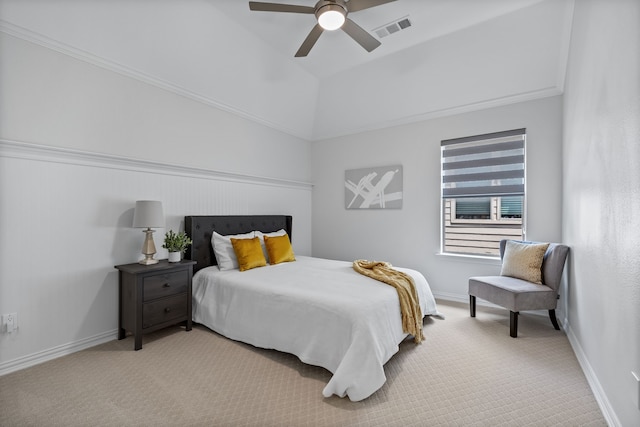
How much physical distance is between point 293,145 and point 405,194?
2.18 m

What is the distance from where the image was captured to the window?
372cm

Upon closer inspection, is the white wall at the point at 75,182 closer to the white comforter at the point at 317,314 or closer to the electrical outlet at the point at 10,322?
the electrical outlet at the point at 10,322

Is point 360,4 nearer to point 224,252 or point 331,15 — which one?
point 331,15

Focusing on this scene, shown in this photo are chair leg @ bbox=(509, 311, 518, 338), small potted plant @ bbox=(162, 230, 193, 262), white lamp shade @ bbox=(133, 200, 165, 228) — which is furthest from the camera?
small potted plant @ bbox=(162, 230, 193, 262)

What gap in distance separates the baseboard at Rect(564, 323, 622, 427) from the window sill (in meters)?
1.13

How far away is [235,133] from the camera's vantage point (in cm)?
412

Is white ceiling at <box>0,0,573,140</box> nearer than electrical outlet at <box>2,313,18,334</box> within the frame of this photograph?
No

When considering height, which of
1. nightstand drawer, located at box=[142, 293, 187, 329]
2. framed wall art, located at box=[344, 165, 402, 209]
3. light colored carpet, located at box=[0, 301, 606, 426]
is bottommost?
light colored carpet, located at box=[0, 301, 606, 426]

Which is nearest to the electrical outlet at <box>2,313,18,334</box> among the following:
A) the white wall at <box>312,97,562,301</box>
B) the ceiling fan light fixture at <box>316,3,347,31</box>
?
the ceiling fan light fixture at <box>316,3,347,31</box>

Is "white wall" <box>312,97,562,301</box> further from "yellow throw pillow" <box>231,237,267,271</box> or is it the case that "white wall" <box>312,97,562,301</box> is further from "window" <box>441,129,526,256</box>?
"yellow throw pillow" <box>231,237,267,271</box>

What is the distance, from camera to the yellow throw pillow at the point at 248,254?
338 centimetres

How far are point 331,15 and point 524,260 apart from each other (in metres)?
3.23

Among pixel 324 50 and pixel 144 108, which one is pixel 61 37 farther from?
pixel 324 50

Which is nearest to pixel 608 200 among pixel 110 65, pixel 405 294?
pixel 405 294
